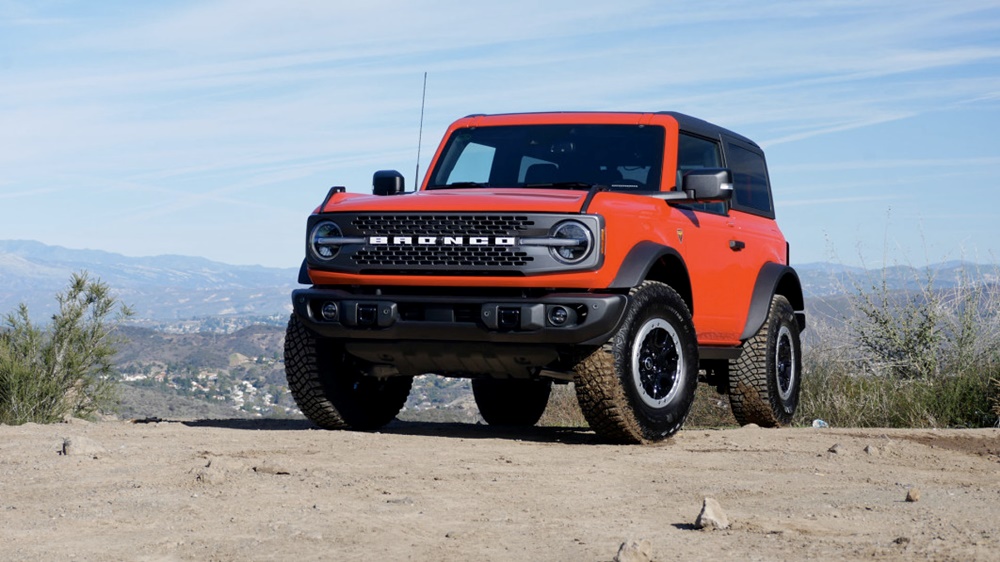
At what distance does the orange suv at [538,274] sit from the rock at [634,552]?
9.88 feet

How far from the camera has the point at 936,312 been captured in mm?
12820

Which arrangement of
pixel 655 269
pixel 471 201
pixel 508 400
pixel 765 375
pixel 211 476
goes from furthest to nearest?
pixel 508 400 < pixel 765 375 < pixel 655 269 < pixel 471 201 < pixel 211 476

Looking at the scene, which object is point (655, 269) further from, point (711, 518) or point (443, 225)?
point (711, 518)

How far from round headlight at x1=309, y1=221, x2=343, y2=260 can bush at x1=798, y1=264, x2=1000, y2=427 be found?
5526 millimetres

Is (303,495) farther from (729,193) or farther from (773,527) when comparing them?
(729,193)

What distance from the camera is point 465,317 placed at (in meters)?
7.15

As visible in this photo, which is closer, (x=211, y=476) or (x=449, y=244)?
(x=211, y=476)

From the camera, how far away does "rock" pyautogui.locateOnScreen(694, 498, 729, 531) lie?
14.9 ft

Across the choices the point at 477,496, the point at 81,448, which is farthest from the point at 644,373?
the point at 81,448

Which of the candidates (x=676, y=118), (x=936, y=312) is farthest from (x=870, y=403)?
(x=676, y=118)

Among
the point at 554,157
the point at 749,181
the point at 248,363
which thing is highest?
the point at 749,181

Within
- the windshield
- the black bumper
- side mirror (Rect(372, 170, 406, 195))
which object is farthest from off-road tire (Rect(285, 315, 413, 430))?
the windshield

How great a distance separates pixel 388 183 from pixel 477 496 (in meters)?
3.72

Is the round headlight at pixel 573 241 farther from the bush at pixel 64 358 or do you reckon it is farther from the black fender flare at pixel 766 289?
the bush at pixel 64 358
